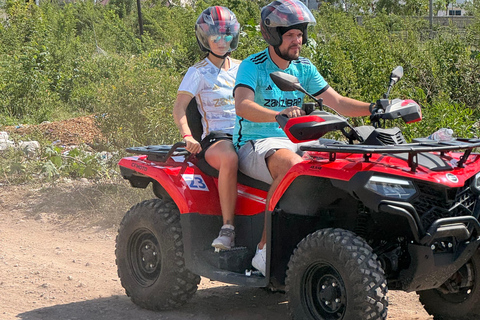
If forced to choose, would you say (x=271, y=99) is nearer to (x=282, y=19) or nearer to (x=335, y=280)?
(x=282, y=19)

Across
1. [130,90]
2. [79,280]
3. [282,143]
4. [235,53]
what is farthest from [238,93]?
[235,53]

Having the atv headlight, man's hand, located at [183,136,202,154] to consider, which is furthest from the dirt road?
the atv headlight

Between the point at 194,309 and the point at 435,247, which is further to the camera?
the point at 194,309

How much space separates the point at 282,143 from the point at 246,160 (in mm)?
258

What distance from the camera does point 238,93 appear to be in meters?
4.21

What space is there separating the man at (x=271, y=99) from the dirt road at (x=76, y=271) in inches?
40.3

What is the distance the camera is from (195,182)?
467 centimetres

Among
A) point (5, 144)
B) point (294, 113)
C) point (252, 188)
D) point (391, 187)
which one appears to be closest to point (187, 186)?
point (252, 188)

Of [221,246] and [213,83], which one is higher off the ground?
[213,83]

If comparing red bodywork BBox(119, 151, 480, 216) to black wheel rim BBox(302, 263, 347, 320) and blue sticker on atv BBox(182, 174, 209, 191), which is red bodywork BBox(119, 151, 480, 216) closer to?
blue sticker on atv BBox(182, 174, 209, 191)

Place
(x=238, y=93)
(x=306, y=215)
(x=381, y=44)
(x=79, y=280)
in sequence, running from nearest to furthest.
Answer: (x=306, y=215), (x=238, y=93), (x=79, y=280), (x=381, y=44)

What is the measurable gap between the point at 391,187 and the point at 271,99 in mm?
1195

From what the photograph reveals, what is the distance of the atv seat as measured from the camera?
4.35 m

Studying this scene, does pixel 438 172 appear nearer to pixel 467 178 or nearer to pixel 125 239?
pixel 467 178
